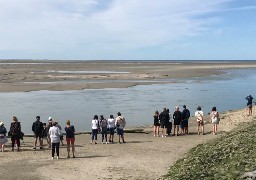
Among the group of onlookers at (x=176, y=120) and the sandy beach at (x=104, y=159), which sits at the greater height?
the group of onlookers at (x=176, y=120)

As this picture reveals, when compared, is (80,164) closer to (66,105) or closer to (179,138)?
(179,138)

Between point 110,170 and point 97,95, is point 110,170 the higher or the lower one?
the lower one

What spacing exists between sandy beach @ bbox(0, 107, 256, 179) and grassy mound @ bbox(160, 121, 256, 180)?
1363mm

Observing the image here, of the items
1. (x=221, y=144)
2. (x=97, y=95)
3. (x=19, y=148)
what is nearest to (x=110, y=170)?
(x=221, y=144)

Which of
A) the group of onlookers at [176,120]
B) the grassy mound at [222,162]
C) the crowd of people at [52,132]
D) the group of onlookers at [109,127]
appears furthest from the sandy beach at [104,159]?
the grassy mound at [222,162]

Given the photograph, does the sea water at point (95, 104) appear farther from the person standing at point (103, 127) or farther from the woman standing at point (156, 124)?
the person standing at point (103, 127)

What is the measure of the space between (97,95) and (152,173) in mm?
30060

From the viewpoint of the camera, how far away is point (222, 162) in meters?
12.7

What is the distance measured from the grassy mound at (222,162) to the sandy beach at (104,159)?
4.47 feet

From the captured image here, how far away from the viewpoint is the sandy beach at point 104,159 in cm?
1424

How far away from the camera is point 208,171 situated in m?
11.7

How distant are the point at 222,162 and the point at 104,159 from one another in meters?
5.46

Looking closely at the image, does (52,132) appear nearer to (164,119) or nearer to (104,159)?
(104,159)

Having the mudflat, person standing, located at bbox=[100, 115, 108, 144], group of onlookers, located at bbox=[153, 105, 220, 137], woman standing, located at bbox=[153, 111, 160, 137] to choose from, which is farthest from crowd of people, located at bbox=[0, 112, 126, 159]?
the mudflat
